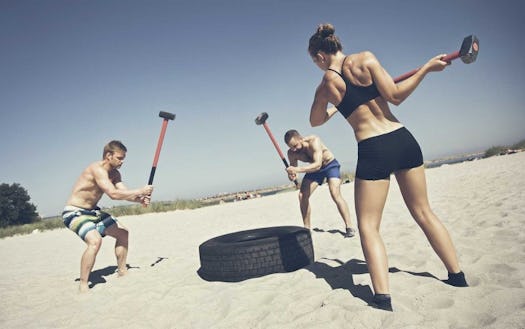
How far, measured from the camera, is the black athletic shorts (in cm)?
227

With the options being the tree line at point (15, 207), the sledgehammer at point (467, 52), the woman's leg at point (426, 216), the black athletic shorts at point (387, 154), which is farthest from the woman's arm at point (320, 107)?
the tree line at point (15, 207)

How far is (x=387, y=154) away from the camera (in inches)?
89.4

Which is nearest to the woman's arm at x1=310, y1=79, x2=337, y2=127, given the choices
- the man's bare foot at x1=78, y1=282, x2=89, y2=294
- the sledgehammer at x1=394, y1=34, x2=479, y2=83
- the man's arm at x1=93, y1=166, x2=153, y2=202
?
the sledgehammer at x1=394, y1=34, x2=479, y2=83

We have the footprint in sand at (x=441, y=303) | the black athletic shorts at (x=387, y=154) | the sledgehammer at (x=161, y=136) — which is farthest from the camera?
the sledgehammer at (x=161, y=136)

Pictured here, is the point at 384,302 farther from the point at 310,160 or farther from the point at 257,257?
the point at 310,160

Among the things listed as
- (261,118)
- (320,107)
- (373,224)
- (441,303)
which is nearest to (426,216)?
(373,224)

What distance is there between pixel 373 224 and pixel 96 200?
12.7ft

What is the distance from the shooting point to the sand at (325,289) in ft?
7.10

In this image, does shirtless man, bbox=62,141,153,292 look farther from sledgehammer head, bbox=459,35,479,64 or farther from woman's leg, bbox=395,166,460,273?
sledgehammer head, bbox=459,35,479,64

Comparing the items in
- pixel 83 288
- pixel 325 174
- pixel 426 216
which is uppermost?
pixel 325 174

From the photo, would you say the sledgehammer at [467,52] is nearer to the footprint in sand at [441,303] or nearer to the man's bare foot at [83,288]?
the footprint in sand at [441,303]

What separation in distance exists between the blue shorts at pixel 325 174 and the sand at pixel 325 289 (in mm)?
982

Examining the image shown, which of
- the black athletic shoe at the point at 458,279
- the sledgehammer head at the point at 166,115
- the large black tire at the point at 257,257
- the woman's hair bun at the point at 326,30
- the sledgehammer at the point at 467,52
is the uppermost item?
the sledgehammer head at the point at 166,115

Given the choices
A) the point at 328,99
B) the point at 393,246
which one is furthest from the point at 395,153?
the point at 393,246
